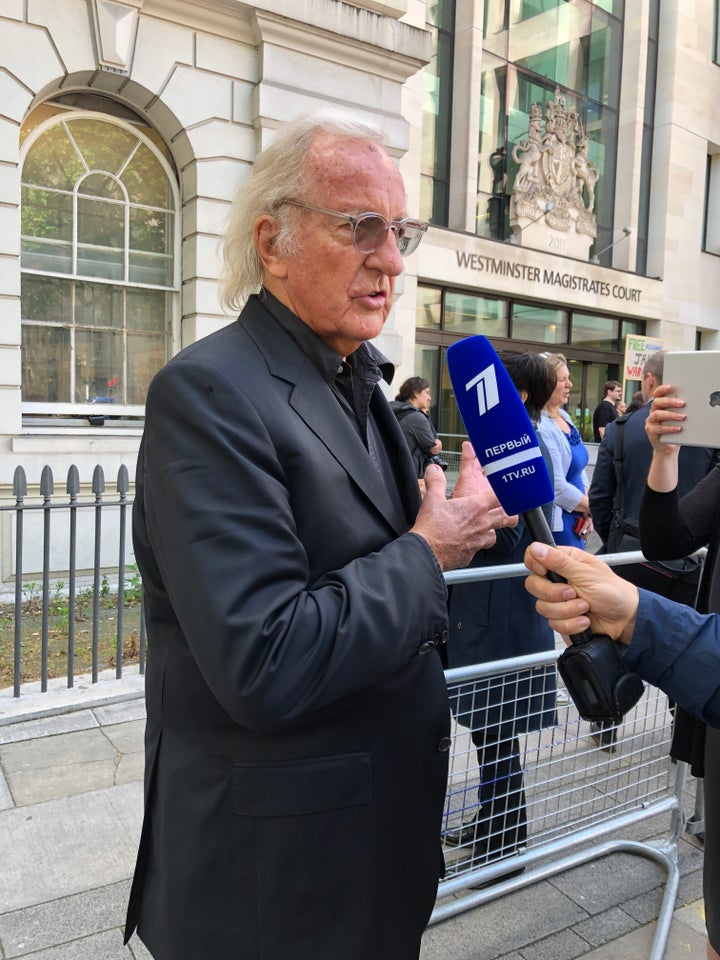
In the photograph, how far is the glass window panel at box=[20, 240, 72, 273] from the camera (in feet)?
24.5

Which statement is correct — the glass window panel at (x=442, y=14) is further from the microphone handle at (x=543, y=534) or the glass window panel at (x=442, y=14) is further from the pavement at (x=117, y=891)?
the microphone handle at (x=543, y=534)

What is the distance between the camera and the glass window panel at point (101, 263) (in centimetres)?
775

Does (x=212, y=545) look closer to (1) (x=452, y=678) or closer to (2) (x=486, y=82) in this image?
(1) (x=452, y=678)

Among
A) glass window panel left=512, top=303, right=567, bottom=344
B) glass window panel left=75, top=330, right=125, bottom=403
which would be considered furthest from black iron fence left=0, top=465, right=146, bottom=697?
glass window panel left=512, top=303, right=567, bottom=344

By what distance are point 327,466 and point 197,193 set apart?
7.40 metres

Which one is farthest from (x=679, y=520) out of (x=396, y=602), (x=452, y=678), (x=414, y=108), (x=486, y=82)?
(x=486, y=82)

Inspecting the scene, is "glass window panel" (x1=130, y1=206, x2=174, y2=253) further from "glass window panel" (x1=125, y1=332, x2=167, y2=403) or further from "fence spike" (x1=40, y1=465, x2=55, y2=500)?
"fence spike" (x1=40, y1=465, x2=55, y2=500)

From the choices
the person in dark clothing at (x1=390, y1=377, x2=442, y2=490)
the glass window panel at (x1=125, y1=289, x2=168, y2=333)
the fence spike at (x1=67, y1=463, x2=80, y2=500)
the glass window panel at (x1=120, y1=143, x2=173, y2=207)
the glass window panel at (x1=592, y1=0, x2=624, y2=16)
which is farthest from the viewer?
the glass window panel at (x1=592, y1=0, x2=624, y2=16)

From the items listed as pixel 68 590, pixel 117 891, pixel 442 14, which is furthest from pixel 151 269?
pixel 442 14

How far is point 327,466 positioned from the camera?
132cm

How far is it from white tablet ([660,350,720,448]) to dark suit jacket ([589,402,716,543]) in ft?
5.91

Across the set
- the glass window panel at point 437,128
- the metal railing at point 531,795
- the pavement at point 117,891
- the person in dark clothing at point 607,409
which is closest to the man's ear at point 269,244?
the metal railing at point 531,795

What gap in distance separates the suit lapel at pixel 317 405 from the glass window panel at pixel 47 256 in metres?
7.01

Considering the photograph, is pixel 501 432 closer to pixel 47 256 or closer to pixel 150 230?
pixel 47 256
